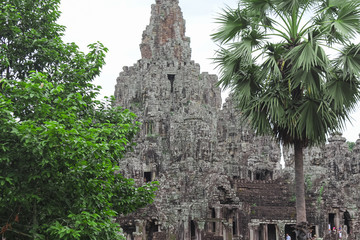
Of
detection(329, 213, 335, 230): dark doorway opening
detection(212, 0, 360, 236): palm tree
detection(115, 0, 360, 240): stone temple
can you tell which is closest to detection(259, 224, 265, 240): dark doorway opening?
→ detection(115, 0, 360, 240): stone temple

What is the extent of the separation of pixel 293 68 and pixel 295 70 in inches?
5.4

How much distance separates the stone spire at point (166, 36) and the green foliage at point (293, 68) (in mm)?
47554

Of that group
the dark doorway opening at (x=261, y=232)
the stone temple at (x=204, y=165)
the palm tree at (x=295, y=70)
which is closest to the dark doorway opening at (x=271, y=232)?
the stone temple at (x=204, y=165)

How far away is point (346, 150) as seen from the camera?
134 ft

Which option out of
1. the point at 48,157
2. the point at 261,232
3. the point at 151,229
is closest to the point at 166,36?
the point at 261,232

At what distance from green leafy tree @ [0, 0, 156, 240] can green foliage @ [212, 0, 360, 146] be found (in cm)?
393

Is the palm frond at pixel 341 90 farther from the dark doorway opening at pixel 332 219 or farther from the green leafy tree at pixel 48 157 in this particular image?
the dark doorway opening at pixel 332 219

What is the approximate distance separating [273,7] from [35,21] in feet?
25.6

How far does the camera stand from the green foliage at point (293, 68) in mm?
12211

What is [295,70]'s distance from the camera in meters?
12.3

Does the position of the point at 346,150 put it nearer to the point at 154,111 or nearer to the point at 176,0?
the point at 154,111

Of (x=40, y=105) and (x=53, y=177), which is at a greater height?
(x=40, y=105)

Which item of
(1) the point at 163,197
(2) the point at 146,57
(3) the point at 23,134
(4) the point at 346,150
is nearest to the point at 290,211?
(1) the point at 163,197

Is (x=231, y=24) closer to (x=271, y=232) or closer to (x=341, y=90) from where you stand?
(x=341, y=90)
